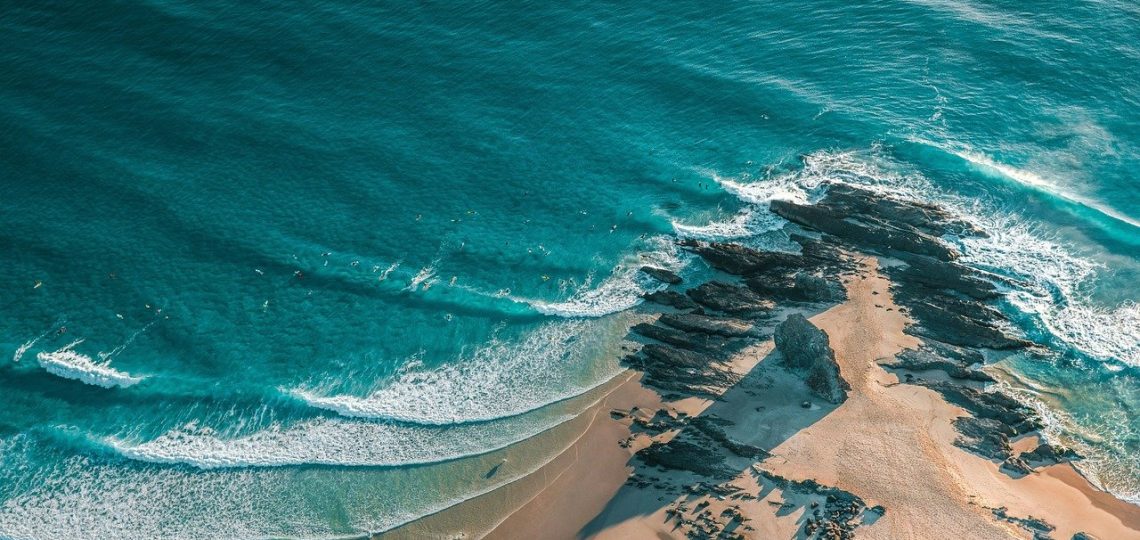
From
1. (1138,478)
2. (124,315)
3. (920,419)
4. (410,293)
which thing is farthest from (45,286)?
(1138,478)

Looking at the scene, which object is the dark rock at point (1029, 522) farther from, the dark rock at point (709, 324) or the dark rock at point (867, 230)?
the dark rock at point (867, 230)

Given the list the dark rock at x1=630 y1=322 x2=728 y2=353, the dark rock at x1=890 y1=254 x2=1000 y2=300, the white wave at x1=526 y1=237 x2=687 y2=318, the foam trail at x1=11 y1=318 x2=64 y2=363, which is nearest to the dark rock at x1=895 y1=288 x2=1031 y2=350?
the dark rock at x1=890 y1=254 x2=1000 y2=300

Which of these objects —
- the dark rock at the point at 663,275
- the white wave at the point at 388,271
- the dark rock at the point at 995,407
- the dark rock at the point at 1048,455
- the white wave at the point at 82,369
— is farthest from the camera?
the white wave at the point at 388,271

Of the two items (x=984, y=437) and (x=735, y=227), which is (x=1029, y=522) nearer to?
(x=984, y=437)

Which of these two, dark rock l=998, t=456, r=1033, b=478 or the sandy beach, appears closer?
the sandy beach

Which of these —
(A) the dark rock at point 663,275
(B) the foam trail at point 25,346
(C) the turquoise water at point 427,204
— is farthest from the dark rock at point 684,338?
(B) the foam trail at point 25,346

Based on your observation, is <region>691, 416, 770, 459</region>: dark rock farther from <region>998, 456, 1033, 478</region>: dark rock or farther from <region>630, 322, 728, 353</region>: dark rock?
<region>998, 456, 1033, 478</region>: dark rock
